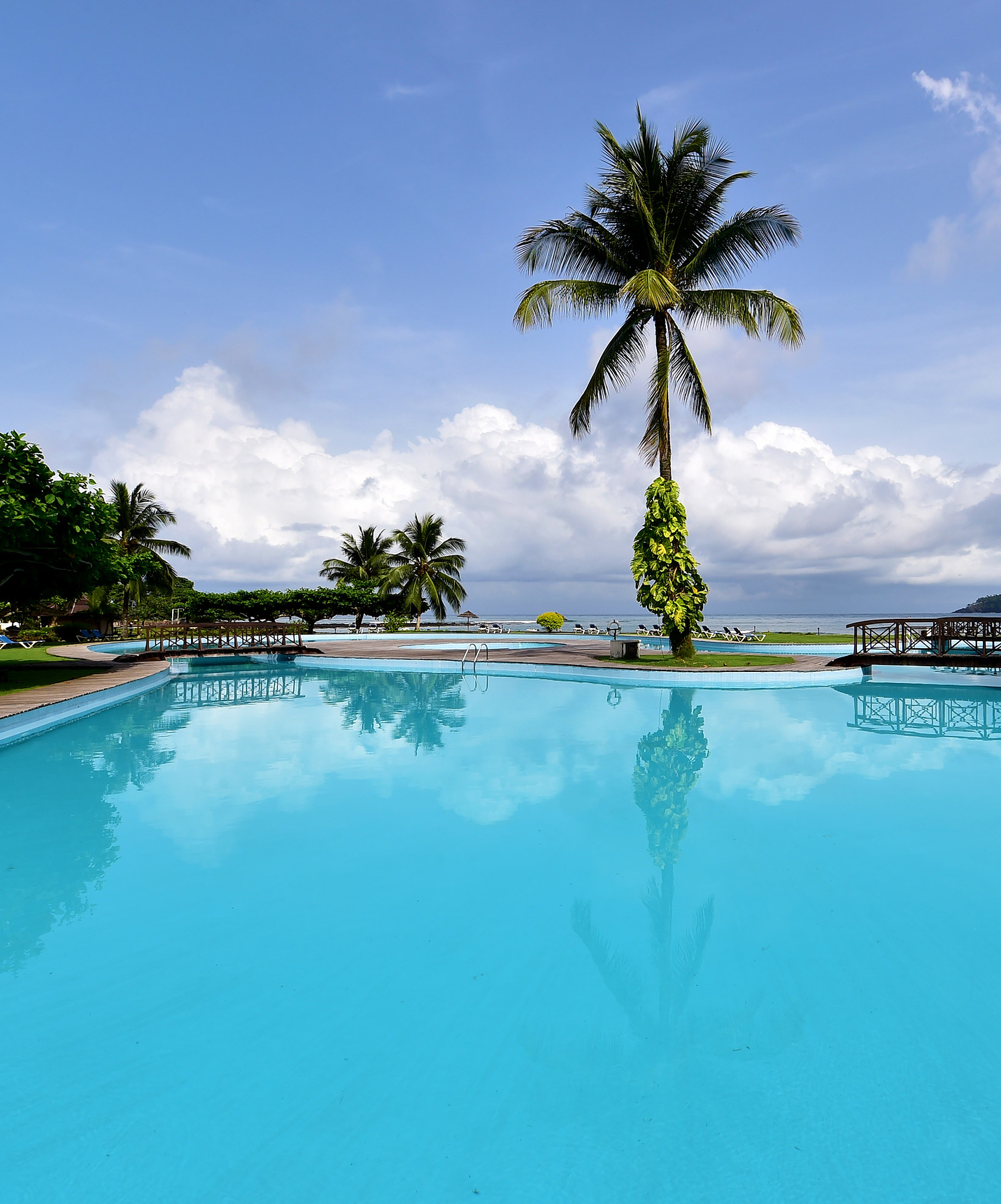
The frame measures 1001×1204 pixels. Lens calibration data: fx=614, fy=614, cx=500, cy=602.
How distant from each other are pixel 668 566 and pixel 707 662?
2.83 m

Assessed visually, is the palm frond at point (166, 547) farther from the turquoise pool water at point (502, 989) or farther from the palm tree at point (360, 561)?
the turquoise pool water at point (502, 989)

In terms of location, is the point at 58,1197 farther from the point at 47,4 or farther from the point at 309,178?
the point at 309,178

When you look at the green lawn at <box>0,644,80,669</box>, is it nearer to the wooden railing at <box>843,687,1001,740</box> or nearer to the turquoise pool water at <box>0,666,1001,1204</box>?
the turquoise pool water at <box>0,666,1001,1204</box>

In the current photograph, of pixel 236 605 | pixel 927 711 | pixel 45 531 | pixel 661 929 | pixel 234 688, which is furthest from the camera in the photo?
pixel 236 605

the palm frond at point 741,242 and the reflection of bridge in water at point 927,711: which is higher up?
the palm frond at point 741,242

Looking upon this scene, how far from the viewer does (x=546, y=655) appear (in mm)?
20266

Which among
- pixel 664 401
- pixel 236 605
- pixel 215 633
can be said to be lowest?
pixel 215 633

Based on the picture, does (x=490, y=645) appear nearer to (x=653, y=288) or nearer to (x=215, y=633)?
(x=215, y=633)

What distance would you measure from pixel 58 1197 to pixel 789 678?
15.7 m

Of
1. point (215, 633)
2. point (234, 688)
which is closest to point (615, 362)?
point (234, 688)

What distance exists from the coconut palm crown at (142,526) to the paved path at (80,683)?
10.6 m

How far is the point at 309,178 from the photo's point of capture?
48.8ft

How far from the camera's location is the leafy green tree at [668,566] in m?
15.7

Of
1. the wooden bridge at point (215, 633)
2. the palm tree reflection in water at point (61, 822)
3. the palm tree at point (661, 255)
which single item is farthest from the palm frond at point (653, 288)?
the wooden bridge at point (215, 633)
